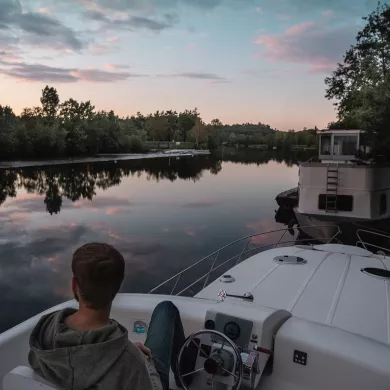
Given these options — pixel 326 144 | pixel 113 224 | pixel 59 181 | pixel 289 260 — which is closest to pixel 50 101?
pixel 59 181

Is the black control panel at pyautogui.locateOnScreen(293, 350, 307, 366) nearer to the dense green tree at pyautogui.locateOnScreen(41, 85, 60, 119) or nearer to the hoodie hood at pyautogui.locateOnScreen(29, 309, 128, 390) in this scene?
the hoodie hood at pyautogui.locateOnScreen(29, 309, 128, 390)

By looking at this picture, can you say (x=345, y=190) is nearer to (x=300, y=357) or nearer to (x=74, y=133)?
(x=300, y=357)

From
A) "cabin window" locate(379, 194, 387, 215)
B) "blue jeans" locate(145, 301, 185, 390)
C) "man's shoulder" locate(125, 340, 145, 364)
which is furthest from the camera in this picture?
"cabin window" locate(379, 194, 387, 215)

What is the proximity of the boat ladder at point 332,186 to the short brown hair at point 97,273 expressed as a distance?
1641cm

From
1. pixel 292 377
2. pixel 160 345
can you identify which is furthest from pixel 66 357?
pixel 292 377

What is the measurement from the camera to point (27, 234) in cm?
2231

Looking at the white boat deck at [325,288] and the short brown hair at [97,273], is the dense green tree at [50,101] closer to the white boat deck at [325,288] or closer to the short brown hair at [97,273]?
the white boat deck at [325,288]

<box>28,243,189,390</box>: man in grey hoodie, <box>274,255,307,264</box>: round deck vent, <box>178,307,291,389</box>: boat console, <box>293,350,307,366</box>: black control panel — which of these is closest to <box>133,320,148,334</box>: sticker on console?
<box>178,307,291,389</box>: boat console

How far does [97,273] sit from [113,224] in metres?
24.1

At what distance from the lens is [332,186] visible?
57.4ft

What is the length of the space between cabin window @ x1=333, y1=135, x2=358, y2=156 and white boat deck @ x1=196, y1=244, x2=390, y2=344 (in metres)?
12.7

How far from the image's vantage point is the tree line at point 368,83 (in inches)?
1123

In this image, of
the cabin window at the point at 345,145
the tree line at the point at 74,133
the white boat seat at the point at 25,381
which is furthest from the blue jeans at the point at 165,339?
the tree line at the point at 74,133

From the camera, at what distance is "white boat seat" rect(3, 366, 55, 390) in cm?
222
